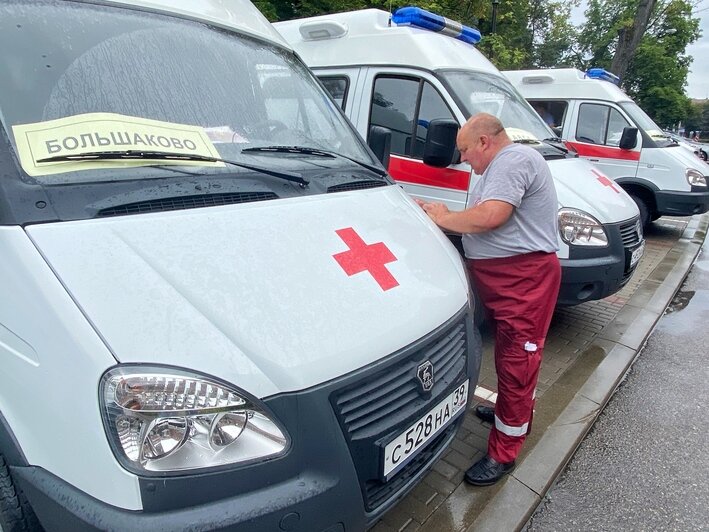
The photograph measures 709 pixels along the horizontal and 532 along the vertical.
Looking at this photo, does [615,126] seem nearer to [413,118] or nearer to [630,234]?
[630,234]

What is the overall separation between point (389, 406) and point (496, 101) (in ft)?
11.3

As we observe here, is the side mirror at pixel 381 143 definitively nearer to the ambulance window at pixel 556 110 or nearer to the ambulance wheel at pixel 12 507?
the ambulance wheel at pixel 12 507

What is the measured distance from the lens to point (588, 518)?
2523 mm

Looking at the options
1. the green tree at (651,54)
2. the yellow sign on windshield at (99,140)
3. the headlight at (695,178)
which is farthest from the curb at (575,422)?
the green tree at (651,54)

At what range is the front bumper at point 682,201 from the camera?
24.2 ft

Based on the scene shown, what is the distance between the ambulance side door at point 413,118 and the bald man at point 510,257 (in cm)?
128

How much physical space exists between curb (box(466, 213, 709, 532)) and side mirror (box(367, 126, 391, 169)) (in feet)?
6.35

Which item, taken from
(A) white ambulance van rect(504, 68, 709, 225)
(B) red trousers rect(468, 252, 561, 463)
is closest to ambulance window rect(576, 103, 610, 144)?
(A) white ambulance van rect(504, 68, 709, 225)

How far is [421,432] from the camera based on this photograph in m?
1.86

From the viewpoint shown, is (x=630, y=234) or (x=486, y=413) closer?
(x=486, y=413)

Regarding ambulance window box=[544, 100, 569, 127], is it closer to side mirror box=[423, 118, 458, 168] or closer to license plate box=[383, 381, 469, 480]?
side mirror box=[423, 118, 458, 168]

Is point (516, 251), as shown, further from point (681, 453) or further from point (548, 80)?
point (548, 80)

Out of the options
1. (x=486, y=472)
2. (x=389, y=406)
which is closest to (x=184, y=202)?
(x=389, y=406)

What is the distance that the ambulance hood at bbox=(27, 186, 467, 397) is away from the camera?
141cm
